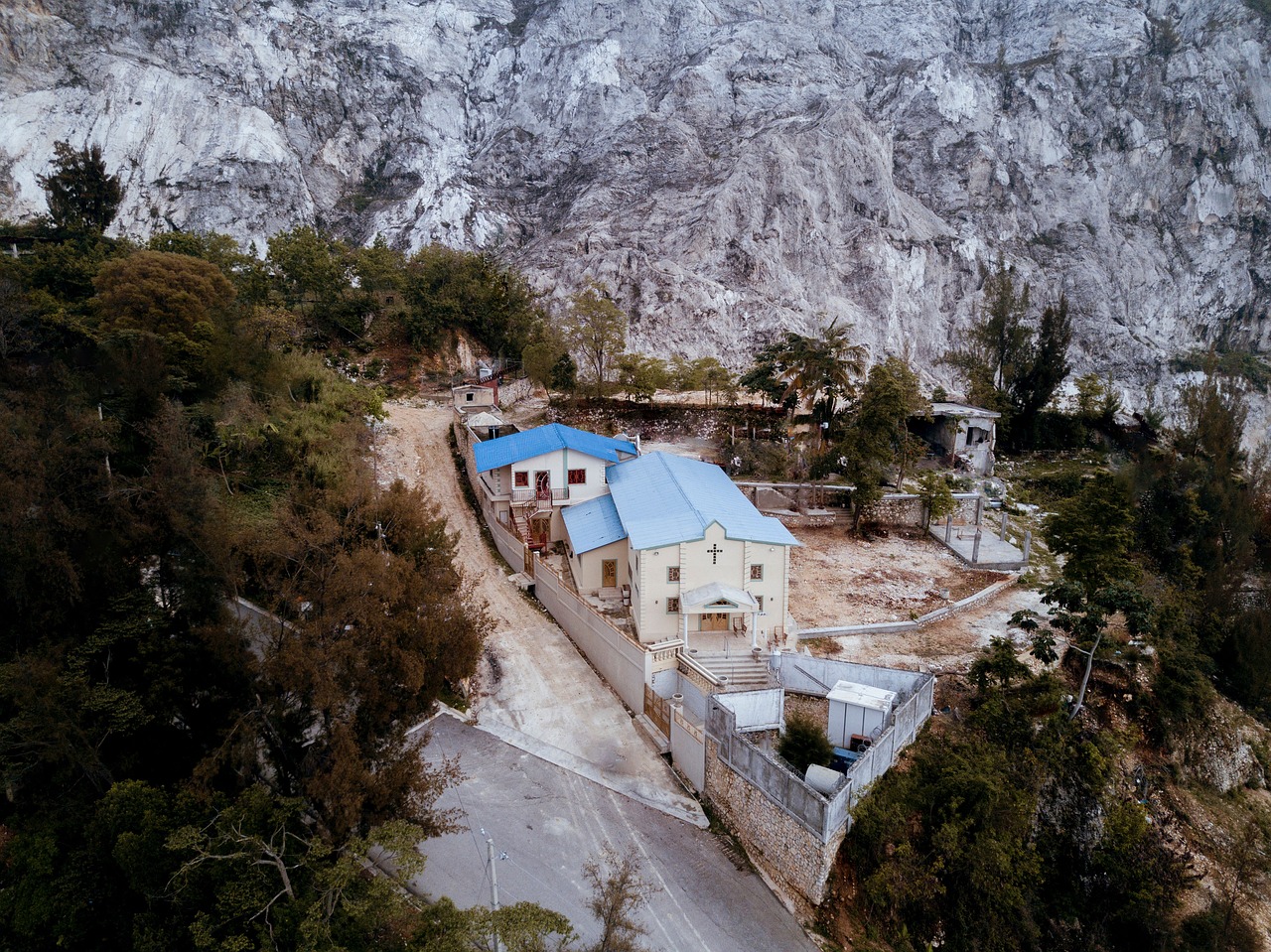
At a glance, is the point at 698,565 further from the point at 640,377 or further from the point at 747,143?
the point at 747,143

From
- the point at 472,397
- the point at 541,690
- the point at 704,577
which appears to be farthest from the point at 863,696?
the point at 472,397

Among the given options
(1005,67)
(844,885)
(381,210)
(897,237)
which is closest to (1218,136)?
(1005,67)

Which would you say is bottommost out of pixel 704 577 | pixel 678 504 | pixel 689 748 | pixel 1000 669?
pixel 689 748

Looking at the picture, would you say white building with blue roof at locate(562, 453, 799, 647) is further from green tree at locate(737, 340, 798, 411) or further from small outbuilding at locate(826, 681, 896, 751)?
green tree at locate(737, 340, 798, 411)

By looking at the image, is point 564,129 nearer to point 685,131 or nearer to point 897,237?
point 685,131

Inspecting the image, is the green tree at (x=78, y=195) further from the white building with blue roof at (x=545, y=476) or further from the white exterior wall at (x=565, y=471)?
the white exterior wall at (x=565, y=471)

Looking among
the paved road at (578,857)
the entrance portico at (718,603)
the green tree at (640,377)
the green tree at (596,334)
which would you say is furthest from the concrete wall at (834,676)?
the green tree at (596,334)

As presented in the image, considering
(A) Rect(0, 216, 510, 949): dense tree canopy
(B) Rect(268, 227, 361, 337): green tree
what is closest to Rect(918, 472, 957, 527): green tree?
(A) Rect(0, 216, 510, 949): dense tree canopy
